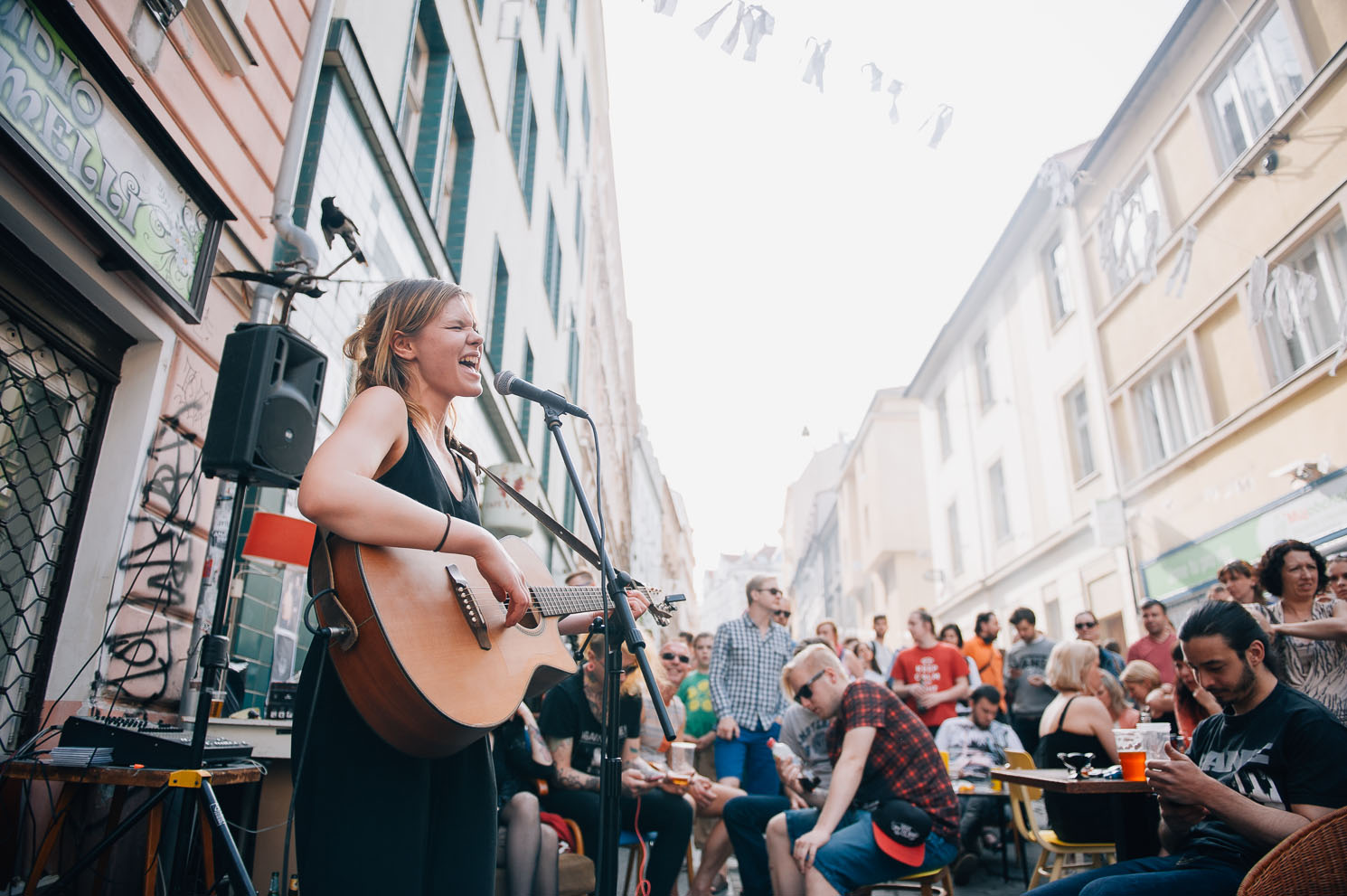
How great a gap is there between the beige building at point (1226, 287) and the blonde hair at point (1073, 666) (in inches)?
179

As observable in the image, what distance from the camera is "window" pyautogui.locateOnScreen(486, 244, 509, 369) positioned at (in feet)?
33.4

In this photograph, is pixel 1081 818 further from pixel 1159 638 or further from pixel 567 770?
pixel 1159 638

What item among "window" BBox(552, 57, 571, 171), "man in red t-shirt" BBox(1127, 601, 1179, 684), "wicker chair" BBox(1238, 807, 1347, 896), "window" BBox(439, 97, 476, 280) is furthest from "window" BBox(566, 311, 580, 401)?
"wicker chair" BBox(1238, 807, 1347, 896)

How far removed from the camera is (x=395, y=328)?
2043 mm

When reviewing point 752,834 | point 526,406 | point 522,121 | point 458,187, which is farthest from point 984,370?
point 752,834

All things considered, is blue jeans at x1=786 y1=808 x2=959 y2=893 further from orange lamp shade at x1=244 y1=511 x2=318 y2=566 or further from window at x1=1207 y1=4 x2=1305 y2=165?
window at x1=1207 y1=4 x2=1305 y2=165

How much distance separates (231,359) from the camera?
338 cm

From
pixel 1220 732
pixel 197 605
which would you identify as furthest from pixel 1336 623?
pixel 197 605

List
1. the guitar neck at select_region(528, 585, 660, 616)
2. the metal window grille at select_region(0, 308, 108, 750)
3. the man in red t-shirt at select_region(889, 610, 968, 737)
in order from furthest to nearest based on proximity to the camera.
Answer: the man in red t-shirt at select_region(889, 610, 968, 737) → the metal window grille at select_region(0, 308, 108, 750) → the guitar neck at select_region(528, 585, 660, 616)

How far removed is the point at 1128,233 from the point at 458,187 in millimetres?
8535

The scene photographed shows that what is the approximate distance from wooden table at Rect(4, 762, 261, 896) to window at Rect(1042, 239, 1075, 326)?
49.1 ft

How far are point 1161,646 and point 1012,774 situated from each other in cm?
406

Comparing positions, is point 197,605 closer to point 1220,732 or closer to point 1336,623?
point 1220,732

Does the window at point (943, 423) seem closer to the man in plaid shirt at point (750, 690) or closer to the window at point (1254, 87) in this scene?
the window at point (1254, 87)
